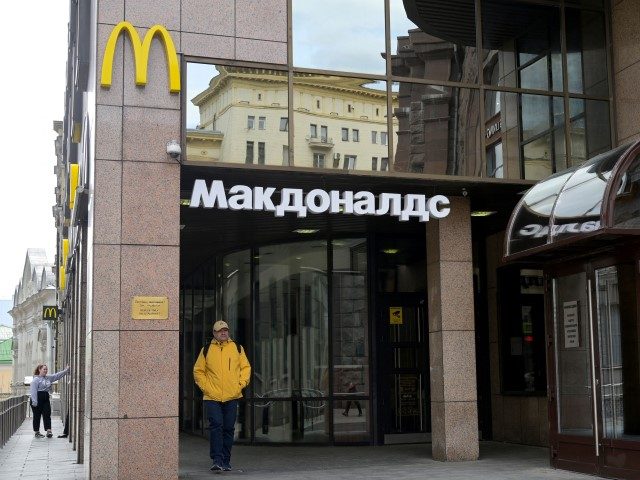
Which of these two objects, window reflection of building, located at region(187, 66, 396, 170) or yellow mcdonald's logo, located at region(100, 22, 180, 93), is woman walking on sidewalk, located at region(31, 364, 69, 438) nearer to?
window reflection of building, located at region(187, 66, 396, 170)

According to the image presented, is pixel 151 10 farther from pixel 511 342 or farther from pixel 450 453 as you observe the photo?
pixel 511 342

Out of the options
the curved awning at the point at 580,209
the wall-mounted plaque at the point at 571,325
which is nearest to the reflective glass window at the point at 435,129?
the curved awning at the point at 580,209

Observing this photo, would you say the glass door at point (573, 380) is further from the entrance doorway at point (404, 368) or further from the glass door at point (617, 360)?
the entrance doorway at point (404, 368)

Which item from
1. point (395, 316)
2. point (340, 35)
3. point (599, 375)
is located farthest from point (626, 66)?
point (395, 316)

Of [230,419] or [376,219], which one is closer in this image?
[230,419]

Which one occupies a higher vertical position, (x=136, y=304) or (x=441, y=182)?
(x=441, y=182)

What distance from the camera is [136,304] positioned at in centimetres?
1196

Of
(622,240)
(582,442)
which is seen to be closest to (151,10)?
(622,240)

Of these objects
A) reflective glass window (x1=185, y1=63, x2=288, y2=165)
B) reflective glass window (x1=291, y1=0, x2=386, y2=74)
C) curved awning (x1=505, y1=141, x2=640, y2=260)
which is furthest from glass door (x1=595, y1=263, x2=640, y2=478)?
reflective glass window (x1=185, y1=63, x2=288, y2=165)

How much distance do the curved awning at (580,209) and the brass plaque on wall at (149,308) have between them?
4655 millimetres

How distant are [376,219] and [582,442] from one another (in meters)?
5.37

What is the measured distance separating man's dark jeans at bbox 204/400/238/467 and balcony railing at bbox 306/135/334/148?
3626 millimetres

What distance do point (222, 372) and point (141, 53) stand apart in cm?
432

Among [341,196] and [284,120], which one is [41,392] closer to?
[341,196]
